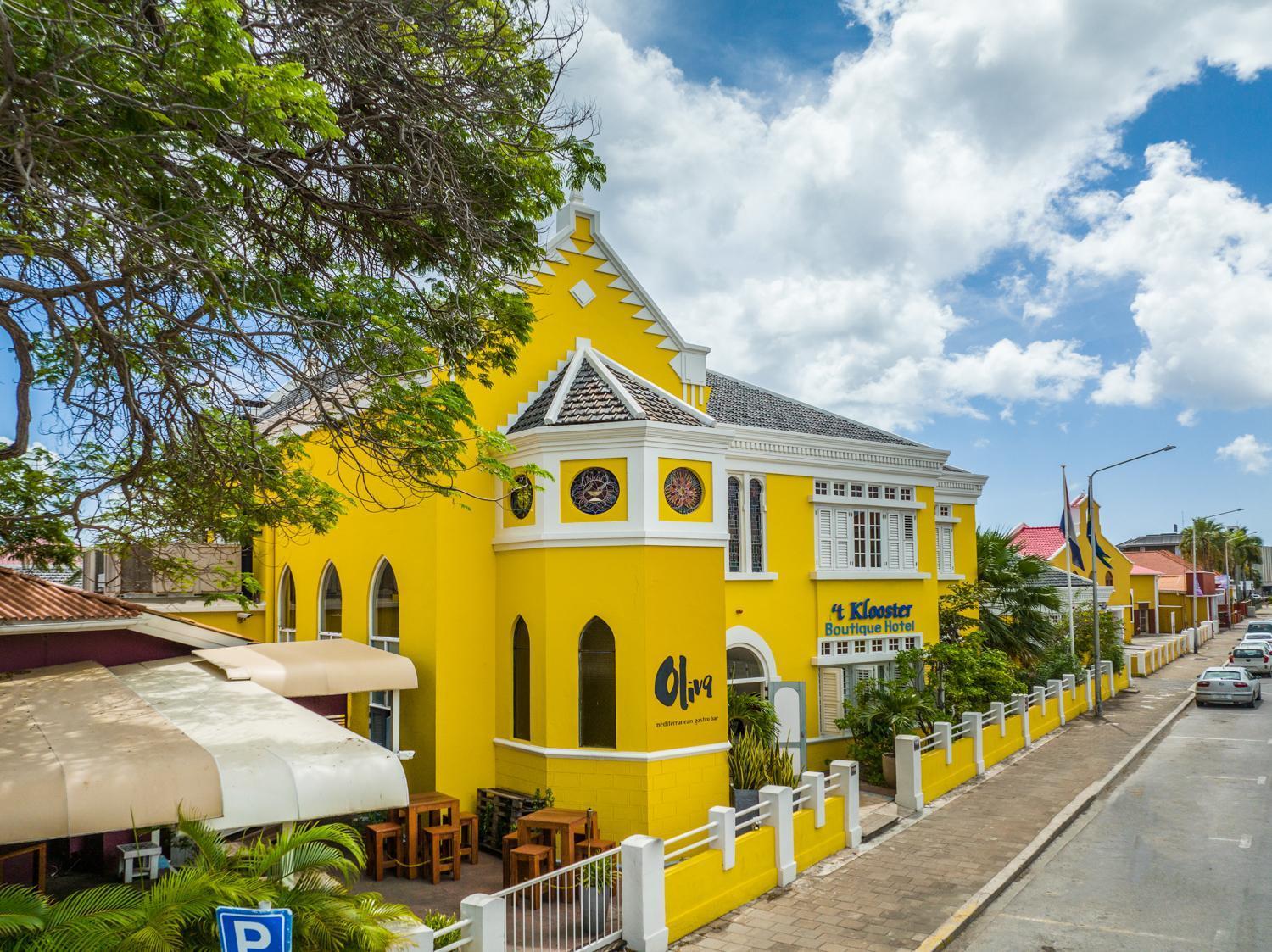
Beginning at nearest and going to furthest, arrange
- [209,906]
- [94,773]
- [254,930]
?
[254,930] < [209,906] < [94,773]

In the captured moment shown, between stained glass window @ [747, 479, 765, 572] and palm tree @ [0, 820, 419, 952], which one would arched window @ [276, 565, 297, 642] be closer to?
stained glass window @ [747, 479, 765, 572]

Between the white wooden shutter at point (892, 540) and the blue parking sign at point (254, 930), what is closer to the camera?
the blue parking sign at point (254, 930)

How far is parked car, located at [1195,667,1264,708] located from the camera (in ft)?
93.9

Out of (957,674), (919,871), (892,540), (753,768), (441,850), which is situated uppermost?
(892,540)

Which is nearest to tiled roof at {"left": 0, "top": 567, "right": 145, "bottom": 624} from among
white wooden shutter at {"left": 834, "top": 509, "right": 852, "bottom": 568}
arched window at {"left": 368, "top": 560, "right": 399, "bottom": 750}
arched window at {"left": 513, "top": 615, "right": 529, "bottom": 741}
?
arched window at {"left": 368, "top": 560, "right": 399, "bottom": 750}

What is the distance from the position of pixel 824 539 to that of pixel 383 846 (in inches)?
423

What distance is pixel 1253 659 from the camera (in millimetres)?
36531

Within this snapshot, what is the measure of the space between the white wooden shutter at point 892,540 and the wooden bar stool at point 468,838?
11.2 metres

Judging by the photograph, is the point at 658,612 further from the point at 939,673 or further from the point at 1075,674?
the point at 1075,674

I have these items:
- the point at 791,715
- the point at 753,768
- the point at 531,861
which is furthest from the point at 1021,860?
the point at 531,861

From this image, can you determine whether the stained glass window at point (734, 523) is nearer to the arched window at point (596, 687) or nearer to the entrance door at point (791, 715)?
the entrance door at point (791, 715)

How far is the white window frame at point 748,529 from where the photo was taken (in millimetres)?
17781

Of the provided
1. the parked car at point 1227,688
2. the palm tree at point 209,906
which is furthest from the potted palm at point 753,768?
the parked car at point 1227,688

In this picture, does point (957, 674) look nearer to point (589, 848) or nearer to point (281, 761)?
point (589, 848)
